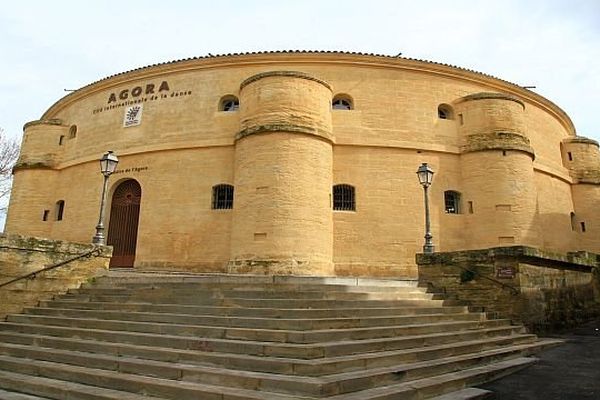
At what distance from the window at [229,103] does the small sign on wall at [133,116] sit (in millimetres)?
→ 3375

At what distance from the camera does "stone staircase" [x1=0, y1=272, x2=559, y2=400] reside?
493 centimetres

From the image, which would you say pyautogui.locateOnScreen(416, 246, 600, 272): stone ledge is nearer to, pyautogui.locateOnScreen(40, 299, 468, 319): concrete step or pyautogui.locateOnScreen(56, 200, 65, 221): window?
pyautogui.locateOnScreen(40, 299, 468, 319): concrete step

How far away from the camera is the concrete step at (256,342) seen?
544 centimetres

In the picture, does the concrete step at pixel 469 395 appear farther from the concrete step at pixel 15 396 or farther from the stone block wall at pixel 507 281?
the concrete step at pixel 15 396

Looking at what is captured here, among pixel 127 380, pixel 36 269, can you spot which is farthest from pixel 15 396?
pixel 36 269

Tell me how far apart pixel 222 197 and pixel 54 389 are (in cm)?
1054

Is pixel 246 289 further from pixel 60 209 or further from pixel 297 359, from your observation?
pixel 60 209

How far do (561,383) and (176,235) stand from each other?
12.3 m

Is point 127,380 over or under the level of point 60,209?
under

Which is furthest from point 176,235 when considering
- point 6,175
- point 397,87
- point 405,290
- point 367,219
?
point 6,175

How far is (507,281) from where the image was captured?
9430 mm

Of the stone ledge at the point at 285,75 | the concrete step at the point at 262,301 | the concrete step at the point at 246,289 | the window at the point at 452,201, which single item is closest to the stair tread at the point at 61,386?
the concrete step at the point at 262,301

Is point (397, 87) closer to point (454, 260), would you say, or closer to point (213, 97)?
point (213, 97)

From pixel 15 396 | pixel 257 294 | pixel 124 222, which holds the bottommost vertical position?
pixel 15 396
